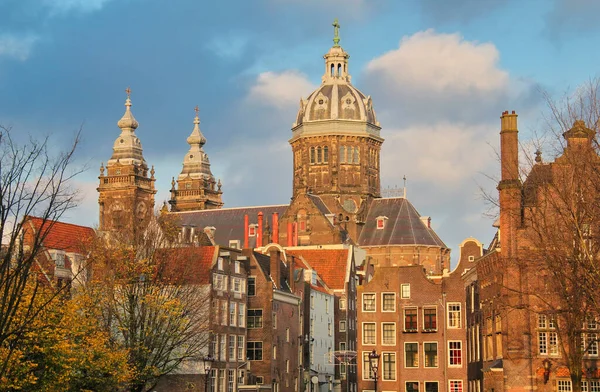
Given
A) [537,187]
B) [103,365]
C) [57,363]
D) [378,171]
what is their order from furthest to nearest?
[378,171]
[537,187]
[103,365]
[57,363]

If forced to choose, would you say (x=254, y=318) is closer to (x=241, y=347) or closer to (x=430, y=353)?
(x=241, y=347)

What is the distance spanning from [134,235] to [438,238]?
72462 millimetres

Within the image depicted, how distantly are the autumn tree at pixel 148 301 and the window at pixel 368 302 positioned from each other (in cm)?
2007

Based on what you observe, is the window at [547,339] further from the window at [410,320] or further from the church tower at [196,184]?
the church tower at [196,184]

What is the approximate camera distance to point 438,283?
81750 mm

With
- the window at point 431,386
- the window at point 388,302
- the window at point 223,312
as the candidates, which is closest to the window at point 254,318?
the window at point 223,312

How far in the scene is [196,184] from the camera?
172 meters

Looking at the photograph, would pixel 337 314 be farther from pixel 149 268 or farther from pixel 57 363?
pixel 57 363

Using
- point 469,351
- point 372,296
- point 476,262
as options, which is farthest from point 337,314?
point 476,262

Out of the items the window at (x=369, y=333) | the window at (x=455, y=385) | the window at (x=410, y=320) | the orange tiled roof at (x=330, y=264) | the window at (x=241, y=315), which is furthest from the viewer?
the orange tiled roof at (x=330, y=264)

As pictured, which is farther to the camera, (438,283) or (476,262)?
(438,283)

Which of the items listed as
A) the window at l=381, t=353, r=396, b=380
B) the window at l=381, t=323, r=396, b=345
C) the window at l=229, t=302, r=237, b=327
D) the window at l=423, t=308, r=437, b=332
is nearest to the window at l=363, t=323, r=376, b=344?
the window at l=381, t=323, r=396, b=345

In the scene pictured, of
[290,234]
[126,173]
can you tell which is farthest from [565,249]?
[126,173]

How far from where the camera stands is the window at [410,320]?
81.6m
